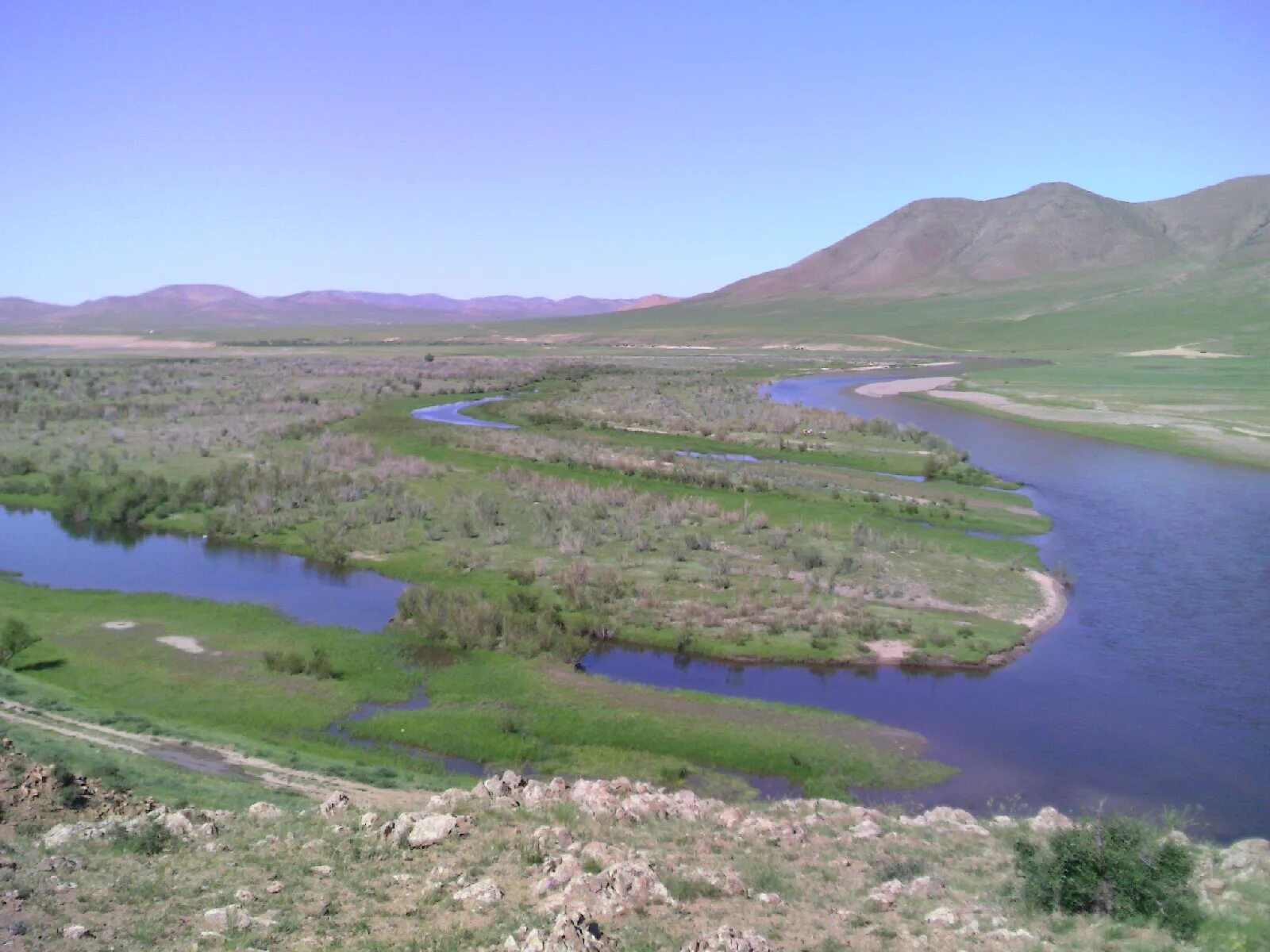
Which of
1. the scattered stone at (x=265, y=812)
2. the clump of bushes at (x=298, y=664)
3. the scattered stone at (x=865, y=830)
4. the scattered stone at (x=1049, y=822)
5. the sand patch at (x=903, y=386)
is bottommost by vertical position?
the clump of bushes at (x=298, y=664)

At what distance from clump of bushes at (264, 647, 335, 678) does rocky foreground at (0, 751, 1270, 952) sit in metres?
7.97

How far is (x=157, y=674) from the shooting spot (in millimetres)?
20938

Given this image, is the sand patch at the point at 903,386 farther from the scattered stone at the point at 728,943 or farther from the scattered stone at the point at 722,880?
the scattered stone at the point at 728,943

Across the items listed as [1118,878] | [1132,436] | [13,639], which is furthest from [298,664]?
[1132,436]

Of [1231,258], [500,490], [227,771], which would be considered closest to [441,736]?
[227,771]

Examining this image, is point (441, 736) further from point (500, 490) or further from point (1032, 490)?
point (1032, 490)

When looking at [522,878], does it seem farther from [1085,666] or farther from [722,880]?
[1085,666]

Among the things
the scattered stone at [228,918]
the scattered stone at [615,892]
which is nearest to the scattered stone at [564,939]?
the scattered stone at [615,892]

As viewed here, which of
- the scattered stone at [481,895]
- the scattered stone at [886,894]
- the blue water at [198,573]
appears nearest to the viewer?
the scattered stone at [481,895]

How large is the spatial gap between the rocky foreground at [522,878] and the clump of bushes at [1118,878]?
1.00 ft

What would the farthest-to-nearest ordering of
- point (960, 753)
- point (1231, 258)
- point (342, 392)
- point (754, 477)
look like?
point (1231, 258), point (342, 392), point (754, 477), point (960, 753)

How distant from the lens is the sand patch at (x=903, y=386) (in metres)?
80.9

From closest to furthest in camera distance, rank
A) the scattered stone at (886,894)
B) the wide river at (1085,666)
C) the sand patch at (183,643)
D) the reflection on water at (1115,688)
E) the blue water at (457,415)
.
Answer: the scattered stone at (886,894), the reflection on water at (1115,688), the wide river at (1085,666), the sand patch at (183,643), the blue water at (457,415)

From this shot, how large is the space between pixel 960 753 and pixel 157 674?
16225 mm
